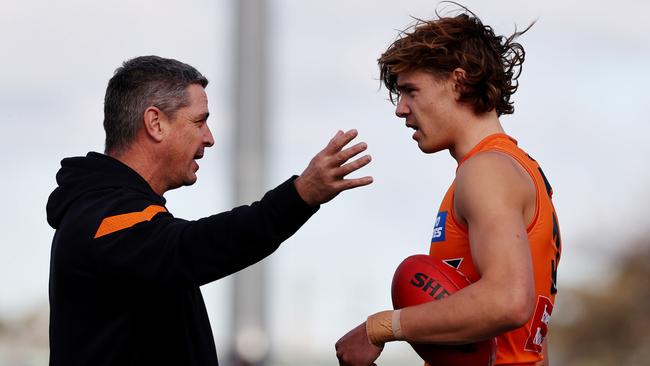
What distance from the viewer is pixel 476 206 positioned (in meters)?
2.59

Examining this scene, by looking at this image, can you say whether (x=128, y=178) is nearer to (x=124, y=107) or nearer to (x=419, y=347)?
(x=124, y=107)

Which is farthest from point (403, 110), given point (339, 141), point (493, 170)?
point (493, 170)

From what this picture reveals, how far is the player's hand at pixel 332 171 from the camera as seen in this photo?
2.73m

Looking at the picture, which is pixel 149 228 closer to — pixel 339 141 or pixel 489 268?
pixel 339 141

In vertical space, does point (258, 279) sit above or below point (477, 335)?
above

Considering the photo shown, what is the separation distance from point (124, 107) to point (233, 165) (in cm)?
407

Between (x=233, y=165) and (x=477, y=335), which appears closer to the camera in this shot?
(x=477, y=335)

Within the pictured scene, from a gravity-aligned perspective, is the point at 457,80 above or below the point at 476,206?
above

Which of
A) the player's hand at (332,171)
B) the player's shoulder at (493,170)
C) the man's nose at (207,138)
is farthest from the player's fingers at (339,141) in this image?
the man's nose at (207,138)

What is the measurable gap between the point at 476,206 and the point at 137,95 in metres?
1.29

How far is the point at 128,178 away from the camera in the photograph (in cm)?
315

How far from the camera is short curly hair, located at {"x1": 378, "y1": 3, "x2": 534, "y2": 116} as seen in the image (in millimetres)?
2951

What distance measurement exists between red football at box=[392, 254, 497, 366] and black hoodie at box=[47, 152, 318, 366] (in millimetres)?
345

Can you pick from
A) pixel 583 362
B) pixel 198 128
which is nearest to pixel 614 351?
pixel 583 362
